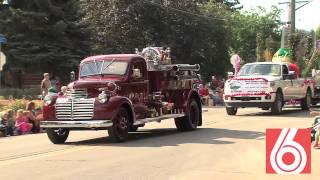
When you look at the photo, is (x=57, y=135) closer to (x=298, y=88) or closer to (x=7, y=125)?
(x=7, y=125)

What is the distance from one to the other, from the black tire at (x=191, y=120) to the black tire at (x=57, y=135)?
3.94 meters

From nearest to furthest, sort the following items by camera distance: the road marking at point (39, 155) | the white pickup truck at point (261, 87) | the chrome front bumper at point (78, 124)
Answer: the road marking at point (39, 155), the chrome front bumper at point (78, 124), the white pickup truck at point (261, 87)

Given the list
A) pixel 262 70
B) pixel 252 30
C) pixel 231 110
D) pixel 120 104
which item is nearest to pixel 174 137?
pixel 120 104

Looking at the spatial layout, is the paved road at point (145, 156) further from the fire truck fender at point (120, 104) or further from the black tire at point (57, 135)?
the fire truck fender at point (120, 104)

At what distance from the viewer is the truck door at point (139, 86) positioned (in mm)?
15828

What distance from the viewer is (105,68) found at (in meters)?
16.1

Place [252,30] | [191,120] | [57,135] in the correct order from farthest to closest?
[252,30], [191,120], [57,135]

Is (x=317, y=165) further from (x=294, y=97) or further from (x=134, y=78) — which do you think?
(x=294, y=97)

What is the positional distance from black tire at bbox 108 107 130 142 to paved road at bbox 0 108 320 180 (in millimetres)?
214

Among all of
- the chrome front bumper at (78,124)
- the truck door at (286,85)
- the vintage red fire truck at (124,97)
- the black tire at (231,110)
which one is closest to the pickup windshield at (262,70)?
the truck door at (286,85)

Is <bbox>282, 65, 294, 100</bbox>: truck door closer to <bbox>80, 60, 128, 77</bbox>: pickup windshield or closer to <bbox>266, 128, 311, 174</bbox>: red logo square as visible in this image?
<bbox>80, 60, 128, 77</bbox>: pickup windshield

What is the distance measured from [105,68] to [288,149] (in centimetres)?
969

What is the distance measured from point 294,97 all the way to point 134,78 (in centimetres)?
1254

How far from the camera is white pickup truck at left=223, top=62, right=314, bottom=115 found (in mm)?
24125
